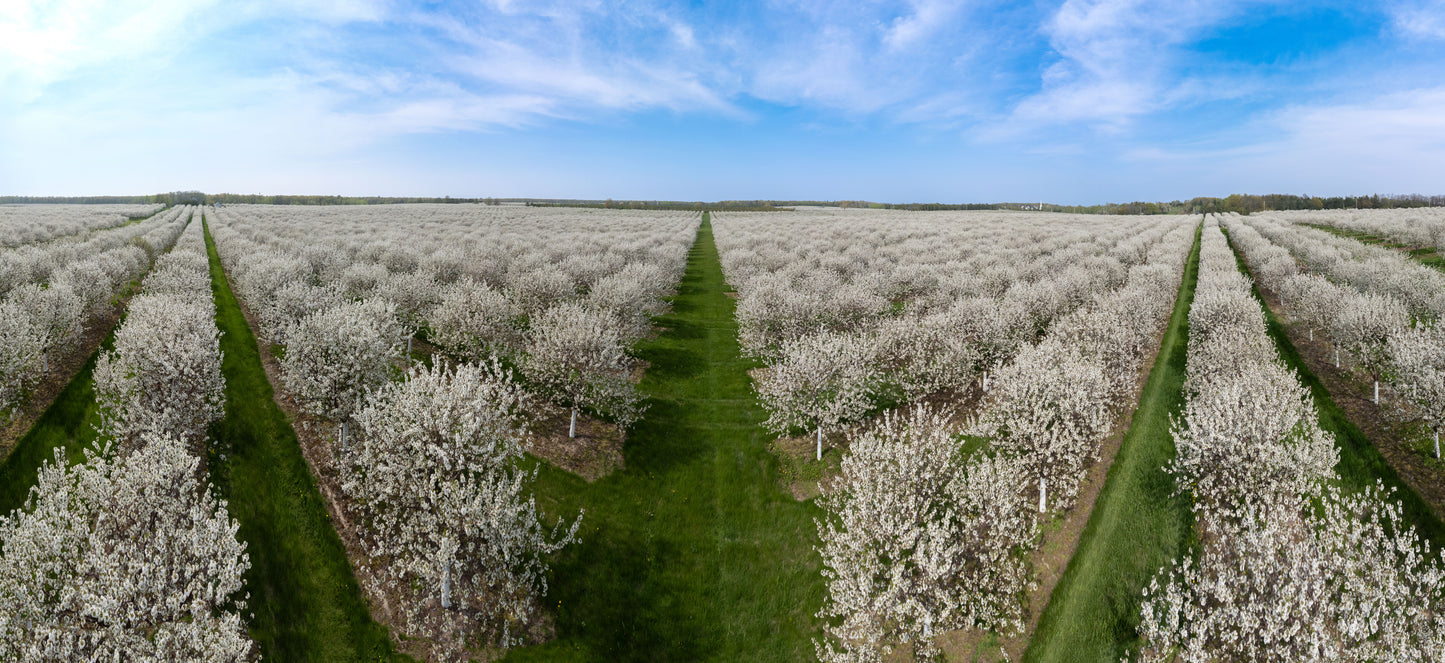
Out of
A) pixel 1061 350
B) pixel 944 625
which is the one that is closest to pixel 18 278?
pixel 944 625

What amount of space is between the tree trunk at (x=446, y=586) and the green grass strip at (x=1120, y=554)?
64.2 feet

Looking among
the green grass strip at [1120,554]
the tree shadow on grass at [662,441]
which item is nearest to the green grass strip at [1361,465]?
the green grass strip at [1120,554]

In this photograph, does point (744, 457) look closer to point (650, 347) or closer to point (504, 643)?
point (504, 643)

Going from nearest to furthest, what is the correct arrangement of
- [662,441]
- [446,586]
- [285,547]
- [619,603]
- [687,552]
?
[446,586]
[619,603]
[285,547]
[687,552]
[662,441]

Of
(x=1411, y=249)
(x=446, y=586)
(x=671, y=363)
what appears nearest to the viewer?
(x=446, y=586)

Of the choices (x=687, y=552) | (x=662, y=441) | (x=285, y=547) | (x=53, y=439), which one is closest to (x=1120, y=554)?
(x=687, y=552)

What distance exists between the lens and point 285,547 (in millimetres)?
21016

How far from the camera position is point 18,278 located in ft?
135

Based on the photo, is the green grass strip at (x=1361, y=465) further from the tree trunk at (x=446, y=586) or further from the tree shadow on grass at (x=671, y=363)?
the tree shadow on grass at (x=671, y=363)

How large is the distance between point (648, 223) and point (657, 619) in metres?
126

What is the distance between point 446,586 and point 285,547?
9.75m

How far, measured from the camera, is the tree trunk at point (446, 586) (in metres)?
16.5

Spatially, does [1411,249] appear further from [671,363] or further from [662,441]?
[662,441]

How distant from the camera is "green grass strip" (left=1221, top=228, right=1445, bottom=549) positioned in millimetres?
21953
